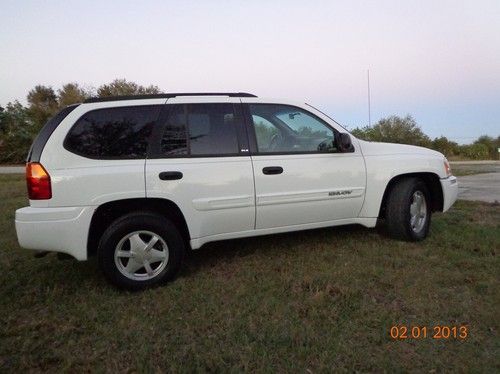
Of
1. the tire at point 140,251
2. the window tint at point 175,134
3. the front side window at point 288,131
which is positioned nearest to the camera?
the tire at point 140,251

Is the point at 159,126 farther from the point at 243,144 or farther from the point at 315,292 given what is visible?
the point at 315,292

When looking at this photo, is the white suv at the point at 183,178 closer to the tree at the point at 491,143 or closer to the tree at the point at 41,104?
the tree at the point at 41,104

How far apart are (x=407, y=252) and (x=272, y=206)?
159 centimetres

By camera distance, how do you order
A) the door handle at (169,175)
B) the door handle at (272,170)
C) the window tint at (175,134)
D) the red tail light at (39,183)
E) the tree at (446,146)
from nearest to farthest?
1. the red tail light at (39,183)
2. the door handle at (169,175)
3. the window tint at (175,134)
4. the door handle at (272,170)
5. the tree at (446,146)

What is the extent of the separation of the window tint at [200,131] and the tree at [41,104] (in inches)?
1194

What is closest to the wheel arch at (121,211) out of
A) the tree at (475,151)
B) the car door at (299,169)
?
the car door at (299,169)

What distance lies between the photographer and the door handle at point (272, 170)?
4.28 m

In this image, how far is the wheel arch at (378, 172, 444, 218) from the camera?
508 cm

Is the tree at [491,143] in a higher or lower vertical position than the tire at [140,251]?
higher

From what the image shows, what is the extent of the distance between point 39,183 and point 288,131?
2.47 meters

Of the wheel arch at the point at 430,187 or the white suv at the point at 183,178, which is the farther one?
the wheel arch at the point at 430,187

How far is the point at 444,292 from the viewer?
3.62 metres
